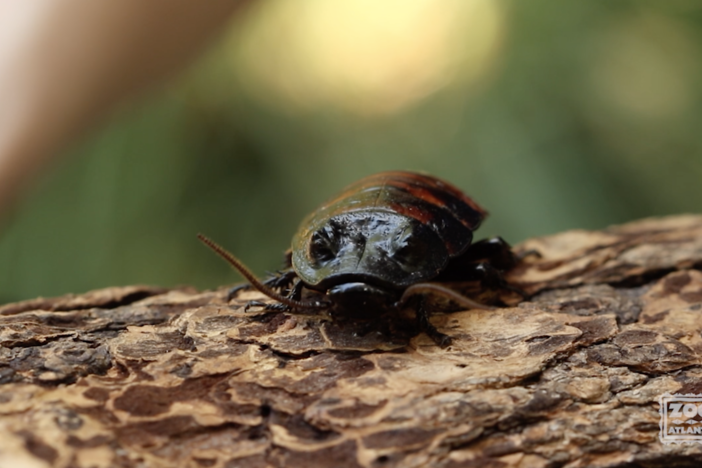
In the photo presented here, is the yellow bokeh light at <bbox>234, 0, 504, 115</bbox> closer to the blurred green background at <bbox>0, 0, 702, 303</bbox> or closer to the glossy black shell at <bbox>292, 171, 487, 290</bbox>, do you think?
the blurred green background at <bbox>0, 0, 702, 303</bbox>

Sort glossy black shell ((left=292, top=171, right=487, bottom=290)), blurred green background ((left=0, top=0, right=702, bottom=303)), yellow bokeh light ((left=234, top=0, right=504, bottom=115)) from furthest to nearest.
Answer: yellow bokeh light ((left=234, top=0, right=504, bottom=115)) → blurred green background ((left=0, top=0, right=702, bottom=303)) → glossy black shell ((left=292, top=171, right=487, bottom=290))

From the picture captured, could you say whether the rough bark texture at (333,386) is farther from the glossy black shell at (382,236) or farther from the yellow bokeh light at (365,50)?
the yellow bokeh light at (365,50)

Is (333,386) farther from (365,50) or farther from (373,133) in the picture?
(365,50)

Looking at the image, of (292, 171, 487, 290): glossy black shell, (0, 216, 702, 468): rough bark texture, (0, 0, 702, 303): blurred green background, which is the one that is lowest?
(0, 216, 702, 468): rough bark texture

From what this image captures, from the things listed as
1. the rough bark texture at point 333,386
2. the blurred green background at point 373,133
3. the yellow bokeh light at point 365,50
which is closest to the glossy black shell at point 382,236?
the rough bark texture at point 333,386

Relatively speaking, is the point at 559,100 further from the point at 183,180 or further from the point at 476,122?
the point at 183,180

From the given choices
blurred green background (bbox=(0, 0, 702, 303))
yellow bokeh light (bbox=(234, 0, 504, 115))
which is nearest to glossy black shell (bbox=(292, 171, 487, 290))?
blurred green background (bbox=(0, 0, 702, 303))
